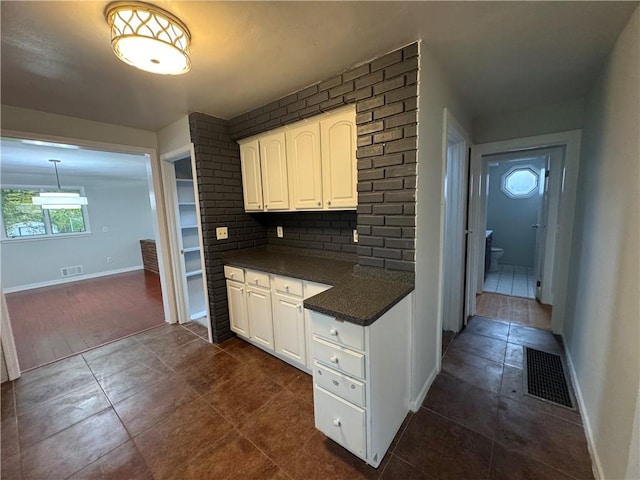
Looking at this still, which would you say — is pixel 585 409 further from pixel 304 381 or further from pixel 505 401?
pixel 304 381

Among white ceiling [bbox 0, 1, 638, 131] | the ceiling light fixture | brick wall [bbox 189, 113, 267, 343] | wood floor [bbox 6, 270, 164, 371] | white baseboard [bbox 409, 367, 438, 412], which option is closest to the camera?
white ceiling [bbox 0, 1, 638, 131]

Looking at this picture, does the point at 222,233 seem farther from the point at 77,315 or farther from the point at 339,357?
the point at 77,315

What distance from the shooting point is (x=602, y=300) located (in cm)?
144

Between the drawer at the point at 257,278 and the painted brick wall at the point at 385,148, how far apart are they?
0.87m

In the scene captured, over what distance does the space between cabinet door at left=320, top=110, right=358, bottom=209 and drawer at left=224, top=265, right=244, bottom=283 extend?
1.09 m

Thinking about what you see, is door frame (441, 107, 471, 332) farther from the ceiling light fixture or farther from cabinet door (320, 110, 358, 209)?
the ceiling light fixture

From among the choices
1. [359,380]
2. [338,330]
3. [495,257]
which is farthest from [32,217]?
[495,257]

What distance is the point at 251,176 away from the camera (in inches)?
101

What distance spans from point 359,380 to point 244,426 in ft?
3.01

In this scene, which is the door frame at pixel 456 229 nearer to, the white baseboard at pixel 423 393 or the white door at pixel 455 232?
the white door at pixel 455 232

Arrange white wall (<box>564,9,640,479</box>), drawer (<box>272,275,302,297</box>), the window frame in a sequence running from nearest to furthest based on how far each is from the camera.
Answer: white wall (<box>564,9,640,479</box>) → drawer (<box>272,275,302,297</box>) → the window frame

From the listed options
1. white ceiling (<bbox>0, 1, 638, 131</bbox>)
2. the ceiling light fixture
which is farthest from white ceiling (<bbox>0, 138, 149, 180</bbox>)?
white ceiling (<bbox>0, 1, 638, 131</bbox>)

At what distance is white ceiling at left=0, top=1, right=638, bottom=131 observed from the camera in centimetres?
116

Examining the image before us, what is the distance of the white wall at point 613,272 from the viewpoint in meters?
1.05
